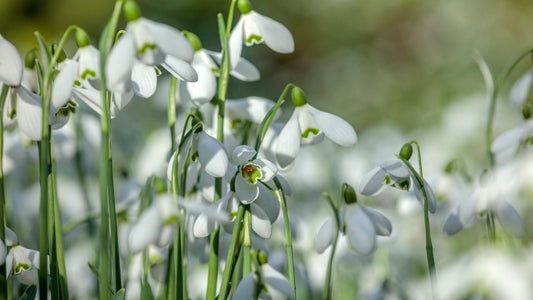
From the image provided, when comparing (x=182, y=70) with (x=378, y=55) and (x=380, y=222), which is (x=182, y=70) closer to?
(x=380, y=222)

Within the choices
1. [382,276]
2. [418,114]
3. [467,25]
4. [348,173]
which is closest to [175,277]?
[382,276]

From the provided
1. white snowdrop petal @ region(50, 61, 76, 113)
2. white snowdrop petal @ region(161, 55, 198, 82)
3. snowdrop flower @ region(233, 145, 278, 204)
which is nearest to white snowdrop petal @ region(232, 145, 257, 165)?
snowdrop flower @ region(233, 145, 278, 204)

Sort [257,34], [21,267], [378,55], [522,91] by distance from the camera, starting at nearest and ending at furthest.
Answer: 1. [21,267]
2. [257,34]
3. [522,91]
4. [378,55]

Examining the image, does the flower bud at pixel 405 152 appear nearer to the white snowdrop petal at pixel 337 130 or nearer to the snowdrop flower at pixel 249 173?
the white snowdrop petal at pixel 337 130

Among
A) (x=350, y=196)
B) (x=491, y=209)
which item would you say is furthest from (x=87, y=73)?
(x=491, y=209)

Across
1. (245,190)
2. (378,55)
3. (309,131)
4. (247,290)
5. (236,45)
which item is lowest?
(247,290)

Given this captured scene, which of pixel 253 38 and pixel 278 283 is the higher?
pixel 253 38
